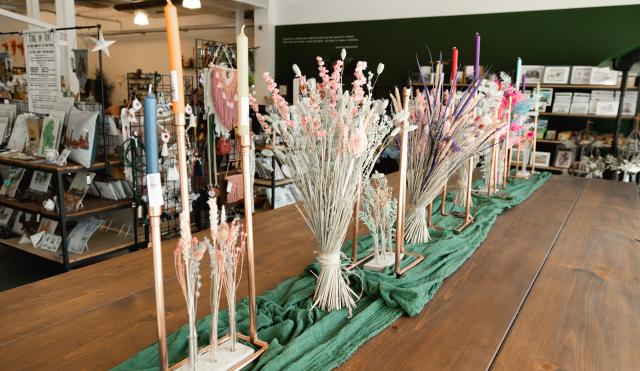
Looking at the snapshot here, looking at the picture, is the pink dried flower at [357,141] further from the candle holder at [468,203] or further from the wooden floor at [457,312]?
the candle holder at [468,203]

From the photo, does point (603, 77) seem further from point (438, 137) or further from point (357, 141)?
point (357, 141)

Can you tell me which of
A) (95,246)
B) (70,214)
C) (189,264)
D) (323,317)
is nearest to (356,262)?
(323,317)

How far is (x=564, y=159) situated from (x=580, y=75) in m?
1.03

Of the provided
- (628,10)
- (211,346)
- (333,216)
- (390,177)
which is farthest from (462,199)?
(628,10)

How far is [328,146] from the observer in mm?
958

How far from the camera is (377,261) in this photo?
1271 millimetres

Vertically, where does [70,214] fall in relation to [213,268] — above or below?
below

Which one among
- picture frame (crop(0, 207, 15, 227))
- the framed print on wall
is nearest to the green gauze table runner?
picture frame (crop(0, 207, 15, 227))

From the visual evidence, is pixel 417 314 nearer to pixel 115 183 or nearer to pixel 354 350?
pixel 354 350

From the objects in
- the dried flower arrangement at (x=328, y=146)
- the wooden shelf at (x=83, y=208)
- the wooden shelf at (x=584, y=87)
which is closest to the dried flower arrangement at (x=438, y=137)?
the dried flower arrangement at (x=328, y=146)

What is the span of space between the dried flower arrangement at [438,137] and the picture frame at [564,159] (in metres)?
4.99

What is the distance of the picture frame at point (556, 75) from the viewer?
18.1 ft

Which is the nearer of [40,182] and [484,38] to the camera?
[40,182]

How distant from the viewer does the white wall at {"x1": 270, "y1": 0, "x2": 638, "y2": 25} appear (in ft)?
19.5
